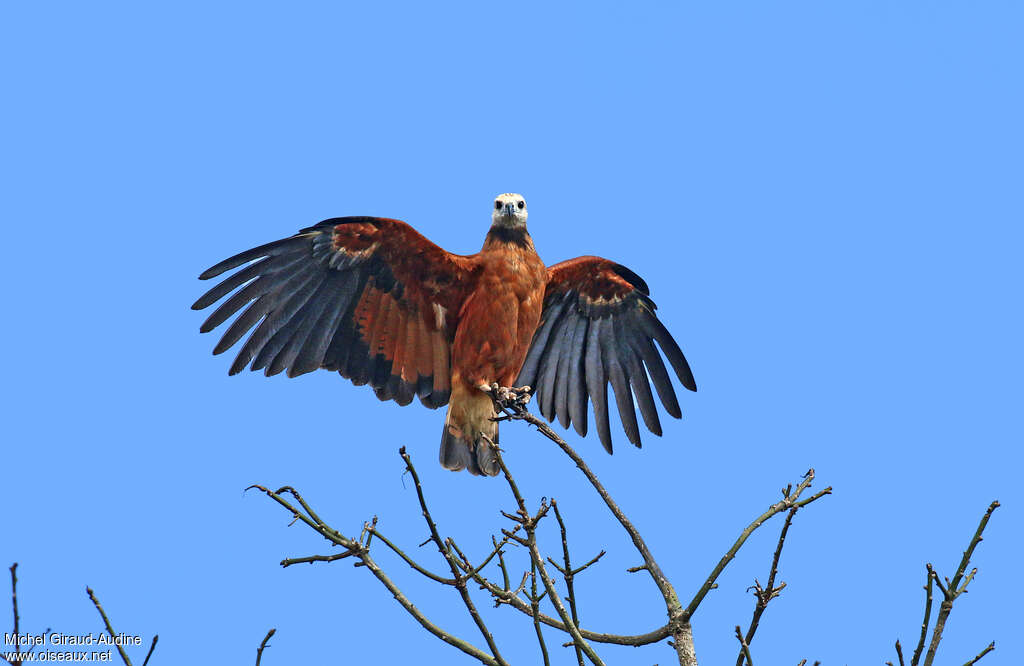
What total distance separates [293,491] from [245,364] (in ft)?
10.4

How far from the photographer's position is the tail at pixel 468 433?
25.8 ft

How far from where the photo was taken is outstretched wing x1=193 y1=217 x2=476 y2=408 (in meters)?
7.55

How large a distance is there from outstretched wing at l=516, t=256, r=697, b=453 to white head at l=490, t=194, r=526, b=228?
32.2 inches

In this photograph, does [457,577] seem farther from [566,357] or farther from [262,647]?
[566,357]

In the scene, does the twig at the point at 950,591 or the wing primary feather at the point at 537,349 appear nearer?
the twig at the point at 950,591

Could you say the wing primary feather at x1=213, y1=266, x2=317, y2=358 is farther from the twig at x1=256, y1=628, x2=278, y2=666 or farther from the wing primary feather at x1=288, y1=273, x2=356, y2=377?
the twig at x1=256, y1=628, x2=278, y2=666

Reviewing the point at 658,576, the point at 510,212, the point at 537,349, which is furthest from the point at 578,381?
the point at 658,576

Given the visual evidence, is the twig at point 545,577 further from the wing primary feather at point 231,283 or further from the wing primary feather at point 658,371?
the wing primary feather at point 658,371

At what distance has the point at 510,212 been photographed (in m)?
7.83

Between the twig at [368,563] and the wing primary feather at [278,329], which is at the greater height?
the wing primary feather at [278,329]

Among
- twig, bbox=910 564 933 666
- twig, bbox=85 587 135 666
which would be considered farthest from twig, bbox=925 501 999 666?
twig, bbox=85 587 135 666

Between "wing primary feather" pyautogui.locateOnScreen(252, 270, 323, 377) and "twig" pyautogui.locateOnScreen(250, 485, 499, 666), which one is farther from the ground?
"wing primary feather" pyautogui.locateOnScreen(252, 270, 323, 377)

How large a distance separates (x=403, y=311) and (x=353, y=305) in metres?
0.38

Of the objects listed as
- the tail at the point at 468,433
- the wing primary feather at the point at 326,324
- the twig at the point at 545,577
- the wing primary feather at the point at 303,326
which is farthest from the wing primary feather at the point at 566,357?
the twig at the point at 545,577
